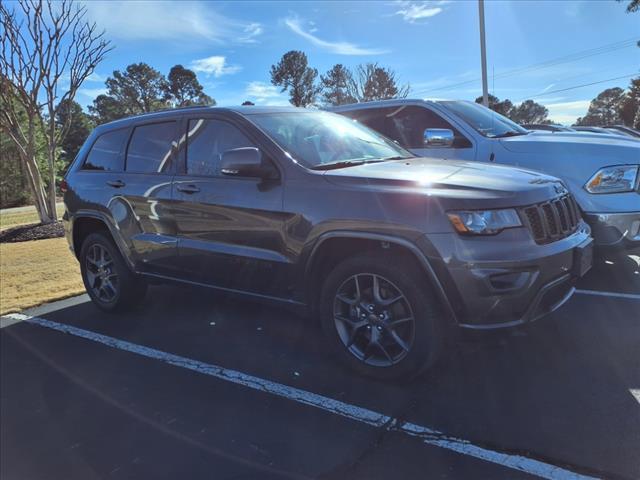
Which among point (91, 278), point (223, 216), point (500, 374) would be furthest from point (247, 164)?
point (91, 278)

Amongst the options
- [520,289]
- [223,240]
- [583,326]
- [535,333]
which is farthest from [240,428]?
[583,326]

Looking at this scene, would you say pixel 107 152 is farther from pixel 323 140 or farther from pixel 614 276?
pixel 614 276

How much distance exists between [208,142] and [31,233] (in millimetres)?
9299

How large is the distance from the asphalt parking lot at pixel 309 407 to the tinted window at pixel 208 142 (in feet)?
3.37

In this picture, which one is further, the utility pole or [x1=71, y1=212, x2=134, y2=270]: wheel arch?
the utility pole

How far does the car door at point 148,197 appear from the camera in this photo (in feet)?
13.9

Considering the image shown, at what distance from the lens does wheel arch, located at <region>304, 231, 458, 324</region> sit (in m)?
2.86

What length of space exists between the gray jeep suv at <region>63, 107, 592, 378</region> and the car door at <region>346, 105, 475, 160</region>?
154cm

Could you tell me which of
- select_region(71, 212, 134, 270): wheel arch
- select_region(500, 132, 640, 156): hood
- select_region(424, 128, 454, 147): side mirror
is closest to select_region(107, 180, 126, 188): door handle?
select_region(71, 212, 134, 270): wheel arch

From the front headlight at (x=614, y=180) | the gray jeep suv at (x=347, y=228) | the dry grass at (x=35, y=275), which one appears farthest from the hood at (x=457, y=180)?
the dry grass at (x=35, y=275)

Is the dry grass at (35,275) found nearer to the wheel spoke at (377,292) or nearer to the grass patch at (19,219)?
the wheel spoke at (377,292)

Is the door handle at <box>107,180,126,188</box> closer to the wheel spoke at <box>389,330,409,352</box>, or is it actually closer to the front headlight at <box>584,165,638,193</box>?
the wheel spoke at <box>389,330,409,352</box>

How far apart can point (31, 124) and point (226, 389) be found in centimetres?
1128

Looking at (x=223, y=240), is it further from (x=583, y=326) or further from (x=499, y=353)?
(x=583, y=326)
